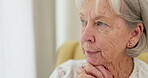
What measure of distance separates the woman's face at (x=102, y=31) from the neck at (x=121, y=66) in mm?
54

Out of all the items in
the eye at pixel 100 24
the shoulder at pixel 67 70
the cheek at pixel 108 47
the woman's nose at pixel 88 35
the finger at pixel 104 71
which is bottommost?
the shoulder at pixel 67 70

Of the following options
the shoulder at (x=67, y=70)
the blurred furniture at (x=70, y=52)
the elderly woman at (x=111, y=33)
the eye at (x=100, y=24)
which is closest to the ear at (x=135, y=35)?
the elderly woman at (x=111, y=33)

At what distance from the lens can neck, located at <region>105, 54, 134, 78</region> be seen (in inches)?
38.1

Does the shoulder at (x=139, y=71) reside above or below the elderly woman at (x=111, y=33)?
below

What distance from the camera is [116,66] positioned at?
3.20 feet

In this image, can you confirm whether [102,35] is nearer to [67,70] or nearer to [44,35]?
[67,70]

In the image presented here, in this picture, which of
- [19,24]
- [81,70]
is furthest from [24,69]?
[81,70]

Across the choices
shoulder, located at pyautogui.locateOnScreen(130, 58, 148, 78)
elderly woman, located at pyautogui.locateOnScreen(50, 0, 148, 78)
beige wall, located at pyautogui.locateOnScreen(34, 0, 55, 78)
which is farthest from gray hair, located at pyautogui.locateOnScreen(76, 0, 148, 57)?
beige wall, located at pyautogui.locateOnScreen(34, 0, 55, 78)

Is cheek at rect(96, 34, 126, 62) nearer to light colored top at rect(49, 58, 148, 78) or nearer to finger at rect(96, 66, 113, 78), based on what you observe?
finger at rect(96, 66, 113, 78)

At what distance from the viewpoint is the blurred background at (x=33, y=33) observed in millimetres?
1518

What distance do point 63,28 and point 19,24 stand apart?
37cm

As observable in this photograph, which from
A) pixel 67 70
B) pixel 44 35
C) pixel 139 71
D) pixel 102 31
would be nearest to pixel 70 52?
pixel 67 70

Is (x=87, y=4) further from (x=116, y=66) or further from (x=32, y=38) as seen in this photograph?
(x=32, y=38)

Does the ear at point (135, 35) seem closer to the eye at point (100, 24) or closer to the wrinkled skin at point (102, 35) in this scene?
the wrinkled skin at point (102, 35)
